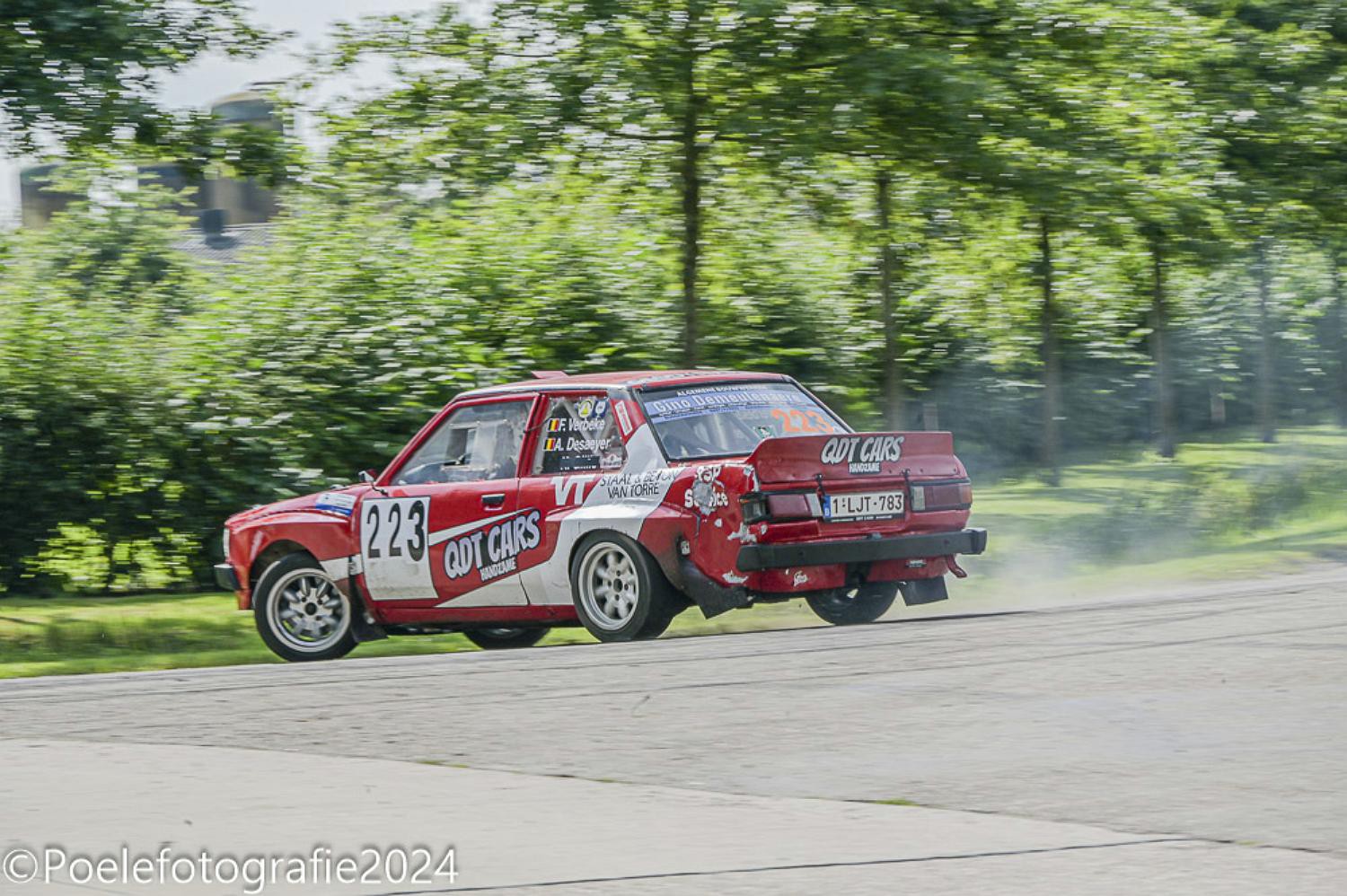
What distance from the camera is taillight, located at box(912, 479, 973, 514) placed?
10531mm

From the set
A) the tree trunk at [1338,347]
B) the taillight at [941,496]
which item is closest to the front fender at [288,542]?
the taillight at [941,496]

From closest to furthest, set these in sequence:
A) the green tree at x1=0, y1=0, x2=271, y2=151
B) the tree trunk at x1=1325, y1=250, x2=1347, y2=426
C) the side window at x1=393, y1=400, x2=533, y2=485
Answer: the side window at x1=393, y1=400, x2=533, y2=485 → the green tree at x1=0, y1=0, x2=271, y2=151 → the tree trunk at x1=1325, y1=250, x2=1347, y2=426

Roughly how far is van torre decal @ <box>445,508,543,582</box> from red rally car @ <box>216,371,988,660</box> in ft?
0.04

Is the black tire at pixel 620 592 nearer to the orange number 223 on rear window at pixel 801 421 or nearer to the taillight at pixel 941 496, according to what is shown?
the orange number 223 on rear window at pixel 801 421

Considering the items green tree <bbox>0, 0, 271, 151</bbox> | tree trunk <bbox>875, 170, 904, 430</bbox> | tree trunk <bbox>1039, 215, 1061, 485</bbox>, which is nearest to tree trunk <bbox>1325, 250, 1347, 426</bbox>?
tree trunk <bbox>1039, 215, 1061, 485</bbox>

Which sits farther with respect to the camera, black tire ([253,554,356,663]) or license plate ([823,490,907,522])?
black tire ([253,554,356,663])

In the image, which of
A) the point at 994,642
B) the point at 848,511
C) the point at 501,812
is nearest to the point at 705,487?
the point at 848,511

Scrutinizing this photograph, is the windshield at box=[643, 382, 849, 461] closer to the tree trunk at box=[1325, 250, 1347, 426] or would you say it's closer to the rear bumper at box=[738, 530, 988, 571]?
the rear bumper at box=[738, 530, 988, 571]

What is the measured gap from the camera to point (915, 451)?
10578 millimetres

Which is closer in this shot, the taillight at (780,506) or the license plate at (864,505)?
the taillight at (780,506)

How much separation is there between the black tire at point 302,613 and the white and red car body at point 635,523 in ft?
0.46

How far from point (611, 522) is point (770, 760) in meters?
3.84

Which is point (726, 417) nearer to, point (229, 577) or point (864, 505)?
point (864, 505)

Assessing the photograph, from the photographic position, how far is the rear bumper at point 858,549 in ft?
31.6
